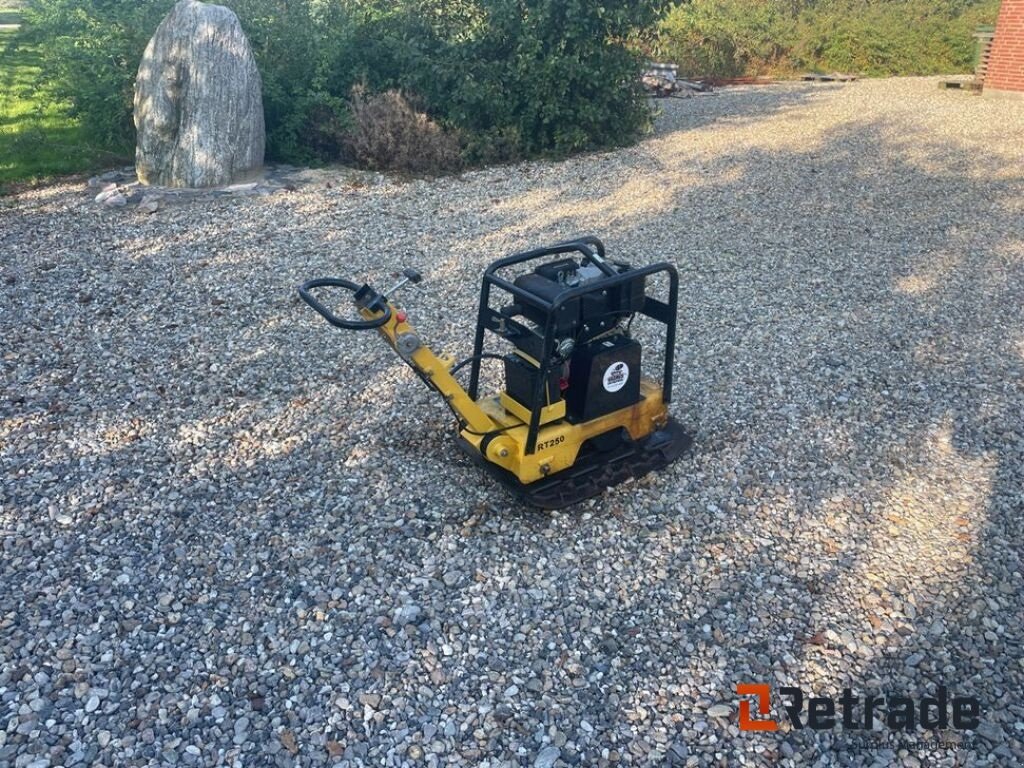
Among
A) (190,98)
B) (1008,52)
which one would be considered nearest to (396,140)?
(190,98)

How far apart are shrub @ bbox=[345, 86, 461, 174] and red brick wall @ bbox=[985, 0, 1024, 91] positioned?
12.3m

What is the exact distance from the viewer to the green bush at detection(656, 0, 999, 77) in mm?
21484

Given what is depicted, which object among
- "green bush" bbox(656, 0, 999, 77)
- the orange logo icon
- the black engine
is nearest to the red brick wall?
"green bush" bbox(656, 0, 999, 77)

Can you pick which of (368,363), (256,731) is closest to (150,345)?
(368,363)

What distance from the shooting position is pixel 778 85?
19.3 metres

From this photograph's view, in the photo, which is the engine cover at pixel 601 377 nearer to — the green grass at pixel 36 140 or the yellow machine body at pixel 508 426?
the yellow machine body at pixel 508 426

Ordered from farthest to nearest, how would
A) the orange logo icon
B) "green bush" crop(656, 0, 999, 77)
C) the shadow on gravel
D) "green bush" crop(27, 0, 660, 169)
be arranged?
"green bush" crop(656, 0, 999, 77) → "green bush" crop(27, 0, 660, 169) → the shadow on gravel → the orange logo icon

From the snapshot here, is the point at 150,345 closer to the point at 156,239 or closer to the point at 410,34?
the point at 156,239

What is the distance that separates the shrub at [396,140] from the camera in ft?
35.9

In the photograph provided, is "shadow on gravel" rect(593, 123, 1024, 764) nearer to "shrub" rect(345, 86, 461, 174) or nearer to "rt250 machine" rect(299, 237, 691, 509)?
"rt250 machine" rect(299, 237, 691, 509)

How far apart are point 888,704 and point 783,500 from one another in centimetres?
137

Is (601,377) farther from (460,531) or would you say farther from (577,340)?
(460,531)

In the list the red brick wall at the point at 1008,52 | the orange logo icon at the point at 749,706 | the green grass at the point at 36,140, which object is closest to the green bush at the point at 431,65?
the green grass at the point at 36,140

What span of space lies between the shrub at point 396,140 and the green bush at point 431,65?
299 mm
